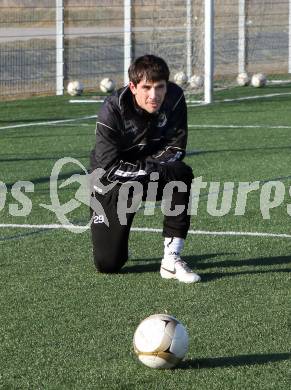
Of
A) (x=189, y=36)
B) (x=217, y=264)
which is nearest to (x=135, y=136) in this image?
(x=217, y=264)

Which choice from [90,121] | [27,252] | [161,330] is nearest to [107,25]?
[90,121]

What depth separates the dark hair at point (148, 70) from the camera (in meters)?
7.55

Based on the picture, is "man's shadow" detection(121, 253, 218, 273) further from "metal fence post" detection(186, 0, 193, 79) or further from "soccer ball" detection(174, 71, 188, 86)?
"metal fence post" detection(186, 0, 193, 79)

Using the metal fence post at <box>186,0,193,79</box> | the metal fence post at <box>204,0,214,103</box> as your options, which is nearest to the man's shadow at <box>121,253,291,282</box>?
the metal fence post at <box>204,0,214,103</box>

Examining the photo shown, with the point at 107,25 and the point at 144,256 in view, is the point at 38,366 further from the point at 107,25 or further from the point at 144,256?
the point at 107,25

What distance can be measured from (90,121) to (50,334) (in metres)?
12.0

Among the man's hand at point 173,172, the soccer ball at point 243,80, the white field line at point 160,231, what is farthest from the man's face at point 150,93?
the soccer ball at point 243,80

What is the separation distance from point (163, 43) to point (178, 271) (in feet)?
57.0

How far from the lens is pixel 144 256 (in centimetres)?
871

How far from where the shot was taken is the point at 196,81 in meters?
21.8

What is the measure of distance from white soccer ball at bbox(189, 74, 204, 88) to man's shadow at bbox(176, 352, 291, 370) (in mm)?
15885

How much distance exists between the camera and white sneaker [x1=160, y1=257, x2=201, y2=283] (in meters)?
7.86

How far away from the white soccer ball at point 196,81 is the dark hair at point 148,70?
14.2 m

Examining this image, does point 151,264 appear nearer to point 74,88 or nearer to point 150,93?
point 150,93
